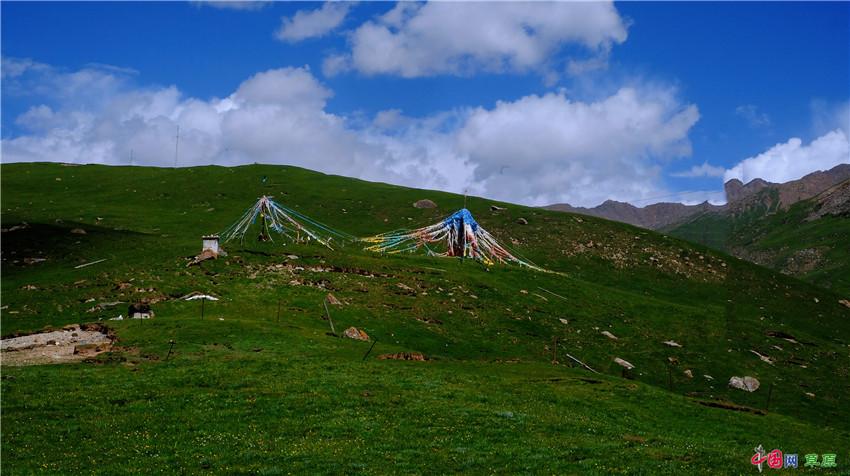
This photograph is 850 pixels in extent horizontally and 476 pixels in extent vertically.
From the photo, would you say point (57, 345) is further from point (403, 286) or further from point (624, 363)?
point (624, 363)

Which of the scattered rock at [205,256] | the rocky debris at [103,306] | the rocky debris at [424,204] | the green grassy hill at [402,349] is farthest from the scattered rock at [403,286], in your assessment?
the rocky debris at [424,204]

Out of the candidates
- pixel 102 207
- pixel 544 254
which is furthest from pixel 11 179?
pixel 544 254

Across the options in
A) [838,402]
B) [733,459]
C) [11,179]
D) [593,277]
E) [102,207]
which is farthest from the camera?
[11,179]

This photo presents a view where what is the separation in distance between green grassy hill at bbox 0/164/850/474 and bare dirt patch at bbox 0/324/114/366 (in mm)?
1411

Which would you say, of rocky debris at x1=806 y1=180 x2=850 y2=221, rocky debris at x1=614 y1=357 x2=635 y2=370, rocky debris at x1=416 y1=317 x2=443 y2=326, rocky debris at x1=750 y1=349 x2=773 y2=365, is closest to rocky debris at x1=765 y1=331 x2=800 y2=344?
rocky debris at x1=750 y1=349 x2=773 y2=365

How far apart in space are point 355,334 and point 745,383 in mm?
30100

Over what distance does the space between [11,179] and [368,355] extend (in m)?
104

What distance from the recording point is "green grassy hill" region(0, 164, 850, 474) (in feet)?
70.4

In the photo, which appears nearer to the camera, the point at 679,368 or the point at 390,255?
the point at 679,368

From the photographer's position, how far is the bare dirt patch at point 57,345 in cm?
3284

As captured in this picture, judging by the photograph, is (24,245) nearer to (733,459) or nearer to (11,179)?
(11,179)

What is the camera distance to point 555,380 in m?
35.2

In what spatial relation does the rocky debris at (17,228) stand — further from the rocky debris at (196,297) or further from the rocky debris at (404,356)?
the rocky debris at (404,356)

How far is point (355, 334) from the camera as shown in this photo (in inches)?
1705
